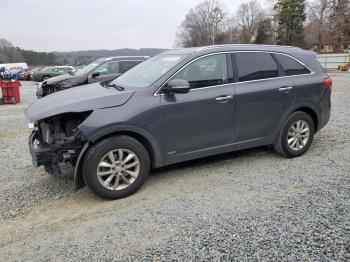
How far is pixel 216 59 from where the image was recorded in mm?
4414

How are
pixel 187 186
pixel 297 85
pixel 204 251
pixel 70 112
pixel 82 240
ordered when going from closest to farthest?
pixel 204 251
pixel 82 240
pixel 70 112
pixel 187 186
pixel 297 85

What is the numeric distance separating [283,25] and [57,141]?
59516mm

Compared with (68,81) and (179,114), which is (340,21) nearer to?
(68,81)

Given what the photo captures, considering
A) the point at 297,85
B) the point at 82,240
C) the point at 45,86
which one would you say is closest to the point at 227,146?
the point at 297,85

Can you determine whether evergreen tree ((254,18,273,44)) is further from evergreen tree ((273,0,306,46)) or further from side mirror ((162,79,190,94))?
side mirror ((162,79,190,94))

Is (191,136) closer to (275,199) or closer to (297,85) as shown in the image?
(275,199)

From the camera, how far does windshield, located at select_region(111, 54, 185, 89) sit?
13.8 feet

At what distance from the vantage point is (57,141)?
12.3 feet

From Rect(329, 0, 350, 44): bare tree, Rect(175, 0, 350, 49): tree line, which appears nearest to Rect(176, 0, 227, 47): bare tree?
Rect(175, 0, 350, 49): tree line

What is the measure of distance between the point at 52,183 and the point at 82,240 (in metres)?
1.60

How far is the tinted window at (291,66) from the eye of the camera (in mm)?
4926

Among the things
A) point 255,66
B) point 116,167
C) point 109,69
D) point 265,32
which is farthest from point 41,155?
point 265,32

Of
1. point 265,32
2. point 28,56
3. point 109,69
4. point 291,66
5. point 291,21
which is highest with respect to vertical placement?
point 291,21

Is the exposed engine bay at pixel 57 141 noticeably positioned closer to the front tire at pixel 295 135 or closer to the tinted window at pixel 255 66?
the tinted window at pixel 255 66
